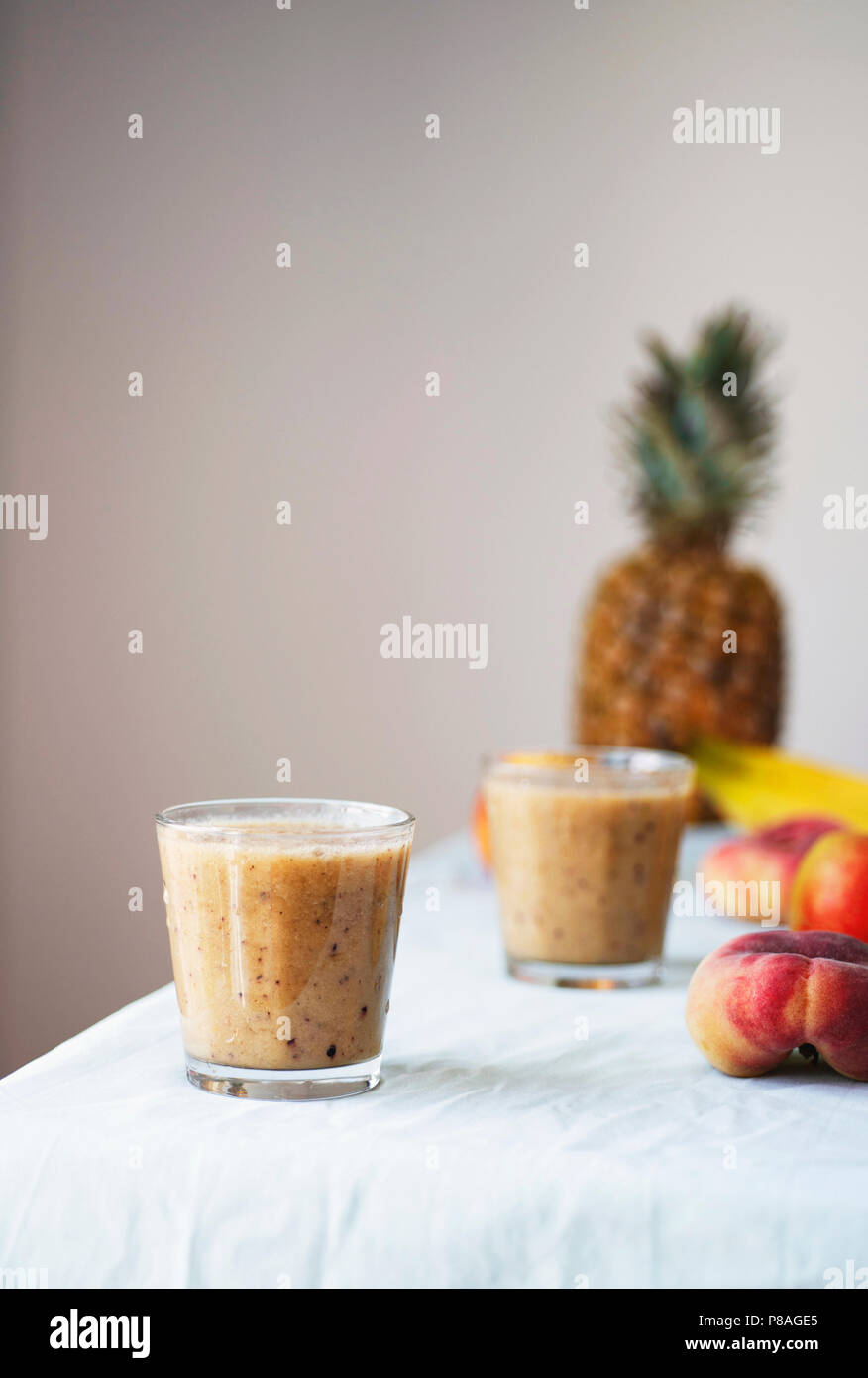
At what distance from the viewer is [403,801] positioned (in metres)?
3.57

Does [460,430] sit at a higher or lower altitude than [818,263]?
lower

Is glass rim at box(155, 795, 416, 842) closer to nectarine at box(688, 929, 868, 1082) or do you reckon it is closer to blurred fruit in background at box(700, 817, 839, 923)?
nectarine at box(688, 929, 868, 1082)

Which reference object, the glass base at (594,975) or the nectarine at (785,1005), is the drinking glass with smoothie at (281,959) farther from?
the glass base at (594,975)

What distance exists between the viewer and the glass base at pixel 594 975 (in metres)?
1.08

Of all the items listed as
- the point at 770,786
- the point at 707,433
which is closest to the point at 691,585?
the point at 707,433

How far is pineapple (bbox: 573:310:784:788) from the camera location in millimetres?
2340

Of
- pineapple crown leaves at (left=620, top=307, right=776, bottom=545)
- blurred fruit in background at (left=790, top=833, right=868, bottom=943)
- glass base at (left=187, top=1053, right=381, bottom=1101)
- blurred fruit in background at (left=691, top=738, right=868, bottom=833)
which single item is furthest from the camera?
pineapple crown leaves at (left=620, top=307, right=776, bottom=545)

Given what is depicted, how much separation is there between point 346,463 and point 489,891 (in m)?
2.17

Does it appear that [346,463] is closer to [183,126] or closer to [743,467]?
[183,126]

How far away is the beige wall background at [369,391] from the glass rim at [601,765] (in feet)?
6.87

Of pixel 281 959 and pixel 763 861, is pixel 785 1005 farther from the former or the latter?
pixel 763 861

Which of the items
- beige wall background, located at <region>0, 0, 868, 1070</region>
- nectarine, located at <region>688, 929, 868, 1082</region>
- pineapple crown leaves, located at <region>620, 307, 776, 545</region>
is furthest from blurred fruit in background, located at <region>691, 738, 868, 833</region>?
beige wall background, located at <region>0, 0, 868, 1070</region>
